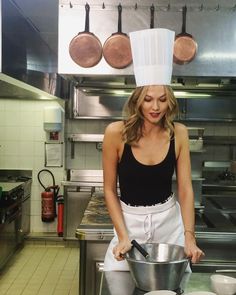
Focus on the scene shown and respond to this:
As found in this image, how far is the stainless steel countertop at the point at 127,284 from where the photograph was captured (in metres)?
1.35

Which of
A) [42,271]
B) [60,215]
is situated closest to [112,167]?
[42,271]

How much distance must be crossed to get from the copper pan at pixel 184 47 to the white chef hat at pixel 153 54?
400mm

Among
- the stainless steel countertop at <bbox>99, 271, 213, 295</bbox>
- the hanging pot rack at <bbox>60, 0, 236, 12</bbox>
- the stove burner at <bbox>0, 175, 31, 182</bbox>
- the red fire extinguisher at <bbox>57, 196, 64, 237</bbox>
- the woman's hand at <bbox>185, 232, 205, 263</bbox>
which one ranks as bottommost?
the red fire extinguisher at <bbox>57, 196, 64, 237</bbox>

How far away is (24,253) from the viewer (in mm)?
4625

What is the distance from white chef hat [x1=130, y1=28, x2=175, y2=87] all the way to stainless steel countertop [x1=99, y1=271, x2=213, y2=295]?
2.55ft

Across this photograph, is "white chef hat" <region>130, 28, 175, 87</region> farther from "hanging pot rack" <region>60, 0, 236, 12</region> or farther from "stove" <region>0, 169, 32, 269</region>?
"stove" <region>0, 169, 32, 269</region>

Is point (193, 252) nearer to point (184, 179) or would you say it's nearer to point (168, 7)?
point (184, 179)

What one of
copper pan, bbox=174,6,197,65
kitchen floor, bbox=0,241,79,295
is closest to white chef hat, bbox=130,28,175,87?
copper pan, bbox=174,6,197,65

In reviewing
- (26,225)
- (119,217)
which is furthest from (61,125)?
(119,217)

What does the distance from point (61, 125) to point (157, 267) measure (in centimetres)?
395

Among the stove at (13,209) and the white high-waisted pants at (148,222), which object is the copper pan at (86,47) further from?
the stove at (13,209)

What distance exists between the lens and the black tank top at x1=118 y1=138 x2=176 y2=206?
1.65m

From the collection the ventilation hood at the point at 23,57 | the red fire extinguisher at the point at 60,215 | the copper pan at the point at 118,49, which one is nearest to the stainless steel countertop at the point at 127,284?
the copper pan at the point at 118,49

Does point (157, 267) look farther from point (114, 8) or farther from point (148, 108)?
point (114, 8)
